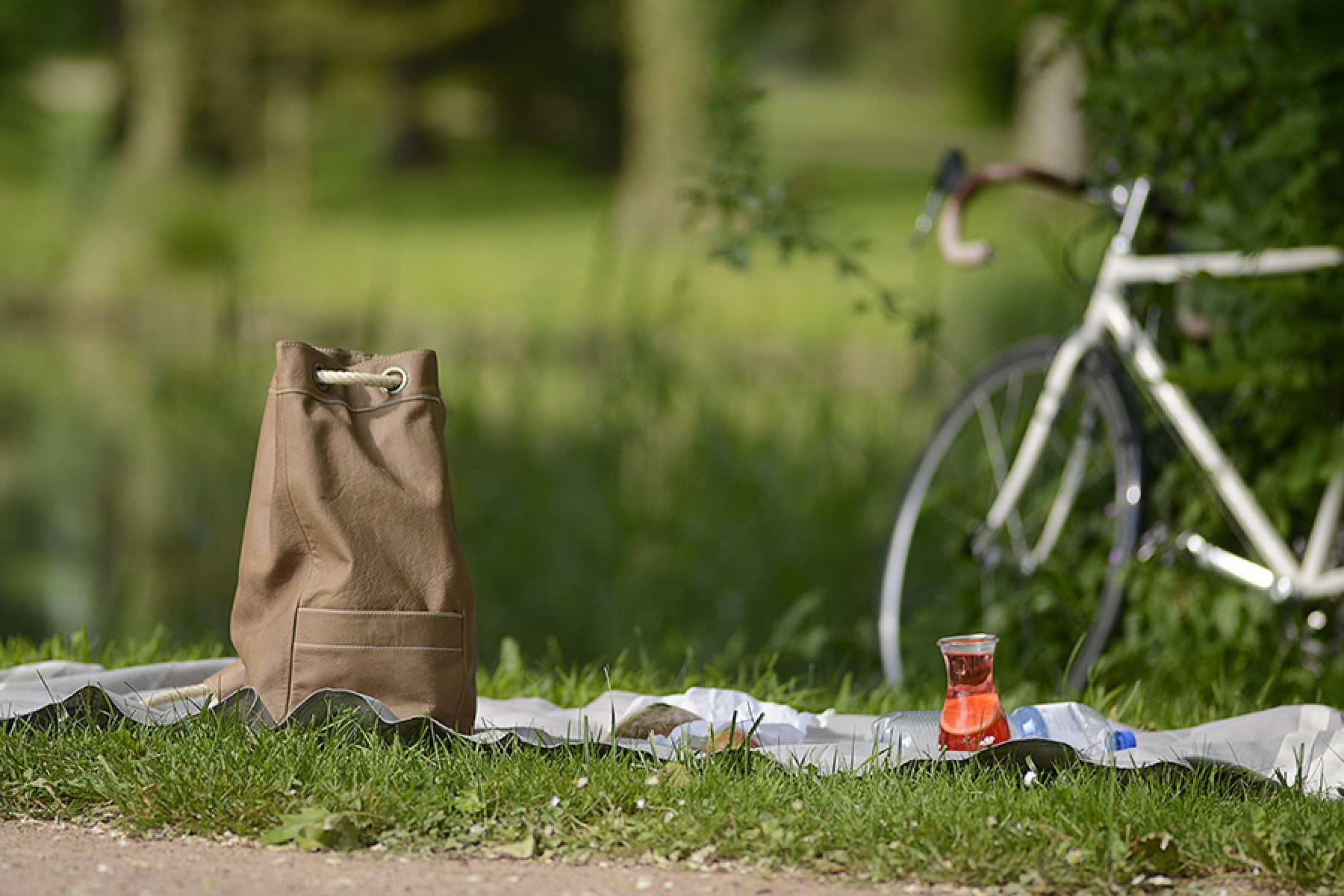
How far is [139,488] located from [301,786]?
5884 millimetres

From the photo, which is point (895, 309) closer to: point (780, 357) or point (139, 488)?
point (780, 357)

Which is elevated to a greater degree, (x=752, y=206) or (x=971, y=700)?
(x=752, y=206)

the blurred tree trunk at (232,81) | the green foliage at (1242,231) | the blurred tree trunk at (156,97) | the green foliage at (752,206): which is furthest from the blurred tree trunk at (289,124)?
the green foliage at (1242,231)

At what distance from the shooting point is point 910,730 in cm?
249

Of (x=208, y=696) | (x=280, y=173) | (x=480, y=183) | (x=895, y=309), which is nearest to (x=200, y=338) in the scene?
(x=895, y=309)

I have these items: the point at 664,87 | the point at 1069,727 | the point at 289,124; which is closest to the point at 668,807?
the point at 1069,727

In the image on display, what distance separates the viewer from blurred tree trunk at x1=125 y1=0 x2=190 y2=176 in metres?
23.2

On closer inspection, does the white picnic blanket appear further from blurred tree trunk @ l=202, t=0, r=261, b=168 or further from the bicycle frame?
blurred tree trunk @ l=202, t=0, r=261, b=168

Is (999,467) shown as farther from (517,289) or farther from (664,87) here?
(517,289)

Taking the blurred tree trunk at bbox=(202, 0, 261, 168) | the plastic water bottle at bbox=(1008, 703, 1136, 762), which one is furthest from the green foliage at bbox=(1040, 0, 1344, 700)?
the blurred tree trunk at bbox=(202, 0, 261, 168)

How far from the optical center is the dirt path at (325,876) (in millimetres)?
1841

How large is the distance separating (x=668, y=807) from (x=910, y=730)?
557 millimetres

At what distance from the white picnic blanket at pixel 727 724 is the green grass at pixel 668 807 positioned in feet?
0.12

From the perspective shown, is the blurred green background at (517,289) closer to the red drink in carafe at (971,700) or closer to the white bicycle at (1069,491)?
the white bicycle at (1069,491)
